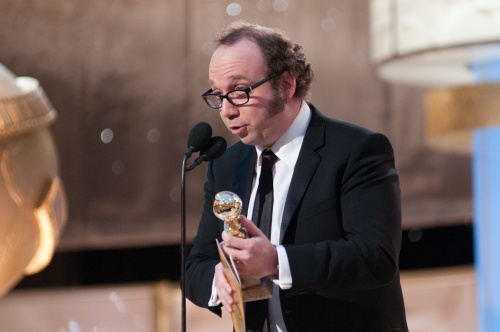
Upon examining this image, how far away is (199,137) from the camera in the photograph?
5.44 ft

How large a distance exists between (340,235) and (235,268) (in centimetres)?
25

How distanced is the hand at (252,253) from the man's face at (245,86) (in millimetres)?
211

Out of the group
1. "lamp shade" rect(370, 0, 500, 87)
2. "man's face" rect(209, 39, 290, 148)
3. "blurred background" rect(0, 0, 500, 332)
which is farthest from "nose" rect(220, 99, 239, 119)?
"blurred background" rect(0, 0, 500, 332)

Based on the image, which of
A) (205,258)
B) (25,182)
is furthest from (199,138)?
(25,182)

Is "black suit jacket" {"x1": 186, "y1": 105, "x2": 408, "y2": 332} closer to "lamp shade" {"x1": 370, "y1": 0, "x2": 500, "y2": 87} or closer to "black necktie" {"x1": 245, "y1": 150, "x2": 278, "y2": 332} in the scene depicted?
"black necktie" {"x1": 245, "y1": 150, "x2": 278, "y2": 332}

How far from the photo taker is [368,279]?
1.57 m

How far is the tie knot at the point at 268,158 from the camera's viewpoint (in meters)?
1.73

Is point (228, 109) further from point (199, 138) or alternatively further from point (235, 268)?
point (235, 268)

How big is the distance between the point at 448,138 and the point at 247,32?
197cm

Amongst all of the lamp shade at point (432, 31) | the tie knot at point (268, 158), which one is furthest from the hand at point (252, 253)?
the lamp shade at point (432, 31)

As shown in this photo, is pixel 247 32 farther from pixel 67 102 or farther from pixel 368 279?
pixel 67 102

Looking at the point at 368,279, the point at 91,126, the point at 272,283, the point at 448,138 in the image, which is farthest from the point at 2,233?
the point at 448,138

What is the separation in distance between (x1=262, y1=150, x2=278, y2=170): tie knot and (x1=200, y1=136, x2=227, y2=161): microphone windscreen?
0.10 metres

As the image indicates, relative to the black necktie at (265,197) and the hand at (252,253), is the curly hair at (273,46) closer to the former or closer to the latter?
the black necktie at (265,197)
